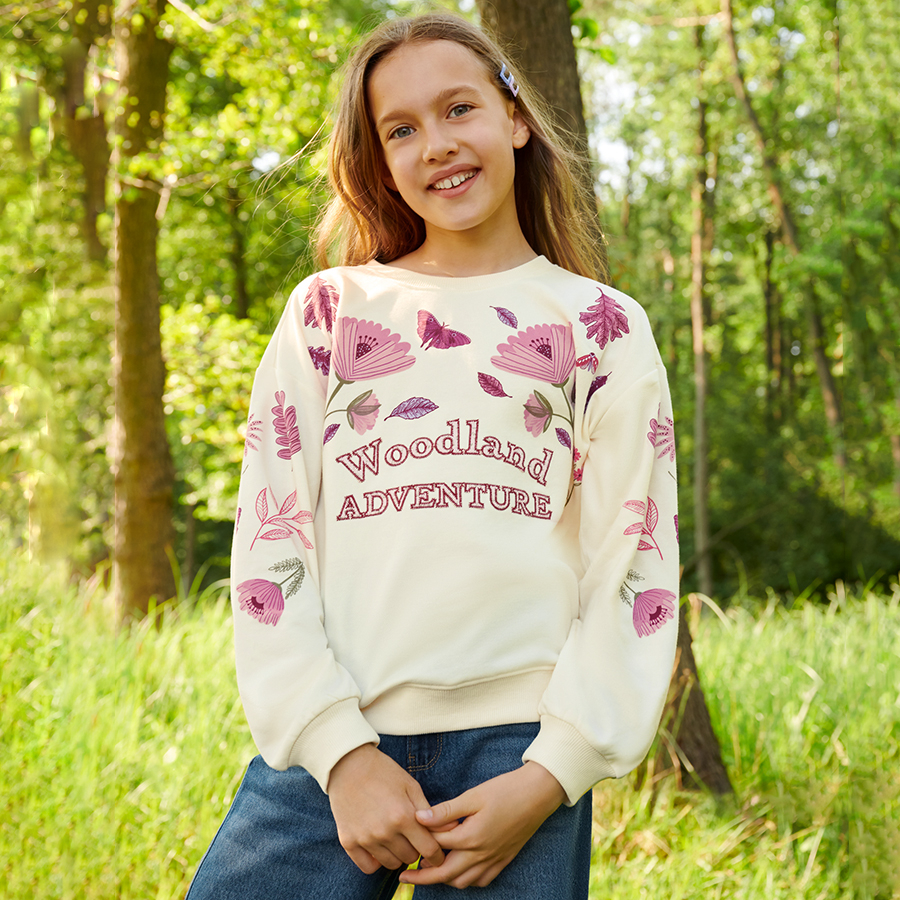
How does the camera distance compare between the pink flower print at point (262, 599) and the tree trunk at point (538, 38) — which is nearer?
the pink flower print at point (262, 599)

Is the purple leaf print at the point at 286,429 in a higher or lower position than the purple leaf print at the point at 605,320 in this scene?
lower

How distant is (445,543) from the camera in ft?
3.71

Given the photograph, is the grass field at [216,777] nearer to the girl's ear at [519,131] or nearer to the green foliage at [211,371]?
the girl's ear at [519,131]

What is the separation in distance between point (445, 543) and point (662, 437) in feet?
1.25

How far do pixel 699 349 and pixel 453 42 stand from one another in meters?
18.0

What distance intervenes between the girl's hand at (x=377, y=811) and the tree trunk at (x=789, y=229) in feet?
54.1

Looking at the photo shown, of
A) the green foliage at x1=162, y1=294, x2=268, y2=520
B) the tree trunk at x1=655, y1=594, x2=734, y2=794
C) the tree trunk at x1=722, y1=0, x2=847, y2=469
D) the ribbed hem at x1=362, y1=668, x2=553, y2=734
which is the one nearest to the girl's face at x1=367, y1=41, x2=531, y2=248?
the ribbed hem at x1=362, y1=668, x2=553, y2=734

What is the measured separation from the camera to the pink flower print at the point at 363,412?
4.00 feet

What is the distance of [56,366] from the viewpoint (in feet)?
28.4

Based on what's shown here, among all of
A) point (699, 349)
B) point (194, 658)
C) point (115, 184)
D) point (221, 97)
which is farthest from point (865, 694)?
point (699, 349)

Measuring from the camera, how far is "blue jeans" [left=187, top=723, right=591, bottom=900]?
1.08 meters

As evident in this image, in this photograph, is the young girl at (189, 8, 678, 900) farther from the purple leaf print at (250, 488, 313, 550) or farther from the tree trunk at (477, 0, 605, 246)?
the tree trunk at (477, 0, 605, 246)

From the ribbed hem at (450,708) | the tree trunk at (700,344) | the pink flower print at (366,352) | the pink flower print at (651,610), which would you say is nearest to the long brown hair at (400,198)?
the pink flower print at (366,352)

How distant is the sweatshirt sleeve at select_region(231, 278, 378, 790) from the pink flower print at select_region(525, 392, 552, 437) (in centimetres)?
31
